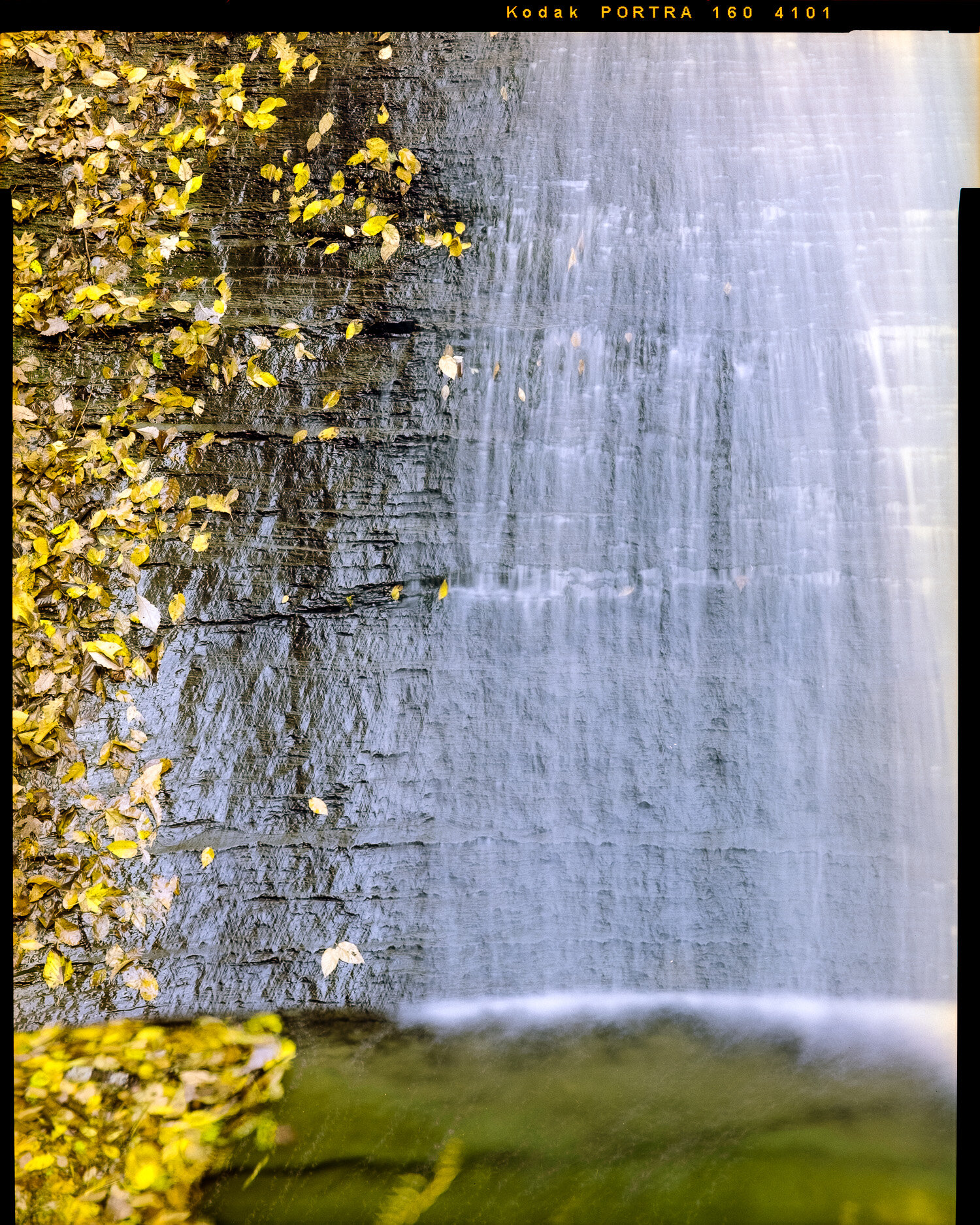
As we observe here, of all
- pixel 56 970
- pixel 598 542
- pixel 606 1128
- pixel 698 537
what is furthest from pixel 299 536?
pixel 606 1128

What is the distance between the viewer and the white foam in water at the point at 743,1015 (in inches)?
90.6

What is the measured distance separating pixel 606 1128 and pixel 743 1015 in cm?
53

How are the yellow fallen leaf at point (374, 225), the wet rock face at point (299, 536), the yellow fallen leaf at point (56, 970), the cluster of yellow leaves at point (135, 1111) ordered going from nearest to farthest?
the cluster of yellow leaves at point (135, 1111)
the yellow fallen leaf at point (56, 970)
the wet rock face at point (299, 536)
the yellow fallen leaf at point (374, 225)

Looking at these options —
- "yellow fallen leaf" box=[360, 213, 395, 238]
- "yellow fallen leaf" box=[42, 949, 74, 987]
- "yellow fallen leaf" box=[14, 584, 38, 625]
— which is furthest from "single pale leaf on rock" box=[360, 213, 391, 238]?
"yellow fallen leaf" box=[42, 949, 74, 987]

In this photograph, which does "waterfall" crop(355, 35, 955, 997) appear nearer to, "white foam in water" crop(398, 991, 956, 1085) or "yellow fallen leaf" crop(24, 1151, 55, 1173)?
"white foam in water" crop(398, 991, 956, 1085)

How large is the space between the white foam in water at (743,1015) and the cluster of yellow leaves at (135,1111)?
0.45 m

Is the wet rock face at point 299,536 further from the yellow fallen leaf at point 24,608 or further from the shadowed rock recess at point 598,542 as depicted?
the yellow fallen leaf at point 24,608

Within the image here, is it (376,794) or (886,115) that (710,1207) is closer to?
(376,794)

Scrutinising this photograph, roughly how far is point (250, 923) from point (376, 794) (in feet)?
1.70

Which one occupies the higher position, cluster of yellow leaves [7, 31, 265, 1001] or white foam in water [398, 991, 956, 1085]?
cluster of yellow leaves [7, 31, 265, 1001]

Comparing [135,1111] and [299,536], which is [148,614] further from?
[135,1111]

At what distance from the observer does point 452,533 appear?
8.05ft

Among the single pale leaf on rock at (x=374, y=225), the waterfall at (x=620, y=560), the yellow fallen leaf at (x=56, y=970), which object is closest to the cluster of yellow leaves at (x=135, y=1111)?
the yellow fallen leaf at (x=56, y=970)

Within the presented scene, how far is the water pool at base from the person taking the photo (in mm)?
1979
